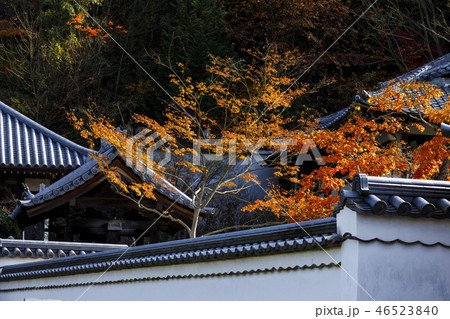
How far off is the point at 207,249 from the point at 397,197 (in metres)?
3.33

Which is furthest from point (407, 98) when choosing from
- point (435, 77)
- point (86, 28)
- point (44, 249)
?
point (86, 28)

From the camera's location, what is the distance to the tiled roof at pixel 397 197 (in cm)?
634

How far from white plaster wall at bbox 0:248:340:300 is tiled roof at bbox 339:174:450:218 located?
2.43 feet

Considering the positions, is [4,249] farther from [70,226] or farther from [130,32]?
[130,32]

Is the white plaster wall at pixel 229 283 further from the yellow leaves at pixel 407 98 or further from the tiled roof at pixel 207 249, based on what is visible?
the yellow leaves at pixel 407 98

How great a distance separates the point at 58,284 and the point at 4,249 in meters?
2.07

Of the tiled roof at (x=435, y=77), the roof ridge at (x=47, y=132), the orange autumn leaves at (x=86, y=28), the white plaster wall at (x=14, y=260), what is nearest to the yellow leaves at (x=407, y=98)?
the tiled roof at (x=435, y=77)

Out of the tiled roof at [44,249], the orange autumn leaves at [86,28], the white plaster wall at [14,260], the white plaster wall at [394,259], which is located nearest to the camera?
the white plaster wall at [394,259]

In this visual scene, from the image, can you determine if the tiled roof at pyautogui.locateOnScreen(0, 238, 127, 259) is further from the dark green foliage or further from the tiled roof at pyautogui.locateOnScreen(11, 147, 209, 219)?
the dark green foliage

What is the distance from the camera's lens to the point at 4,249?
13922 mm

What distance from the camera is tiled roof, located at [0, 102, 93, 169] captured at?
20.8m

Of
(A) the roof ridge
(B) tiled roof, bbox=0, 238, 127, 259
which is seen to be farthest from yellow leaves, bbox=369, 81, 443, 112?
(A) the roof ridge
